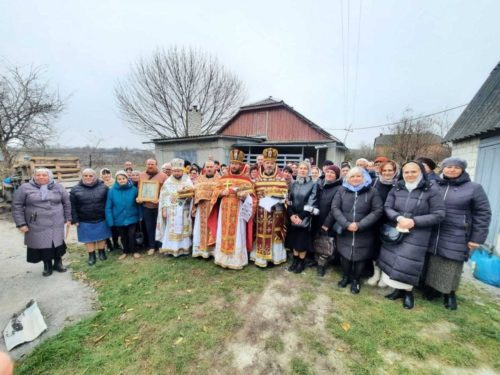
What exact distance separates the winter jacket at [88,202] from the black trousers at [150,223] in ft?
2.59

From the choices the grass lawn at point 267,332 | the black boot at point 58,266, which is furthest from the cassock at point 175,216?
the black boot at point 58,266

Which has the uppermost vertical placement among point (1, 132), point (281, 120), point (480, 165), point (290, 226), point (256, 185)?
point (281, 120)

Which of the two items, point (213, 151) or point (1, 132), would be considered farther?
point (213, 151)

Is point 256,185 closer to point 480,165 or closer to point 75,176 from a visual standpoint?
point 480,165

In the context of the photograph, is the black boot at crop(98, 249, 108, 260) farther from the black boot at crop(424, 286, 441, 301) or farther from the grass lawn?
the black boot at crop(424, 286, 441, 301)

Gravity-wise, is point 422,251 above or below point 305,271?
above

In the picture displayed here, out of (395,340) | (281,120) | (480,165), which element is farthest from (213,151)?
(395,340)

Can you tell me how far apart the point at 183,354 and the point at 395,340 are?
2.32 meters

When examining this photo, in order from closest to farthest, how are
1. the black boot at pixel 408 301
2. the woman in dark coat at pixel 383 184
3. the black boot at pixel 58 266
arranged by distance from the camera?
1. the black boot at pixel 408 301
2. the woman in dark coat at pixel 383 184
3. the black boot at pixel 58 266

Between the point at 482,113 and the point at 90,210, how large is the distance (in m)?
10.0

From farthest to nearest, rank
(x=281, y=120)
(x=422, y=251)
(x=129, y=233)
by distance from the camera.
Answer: (x=281, y=120), (x=129, y=233), (x=422, y=251)

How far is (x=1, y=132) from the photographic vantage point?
10867mm

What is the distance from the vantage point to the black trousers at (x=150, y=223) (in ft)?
16.1

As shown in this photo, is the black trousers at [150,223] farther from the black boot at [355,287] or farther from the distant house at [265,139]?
the distant house at [265,139]
